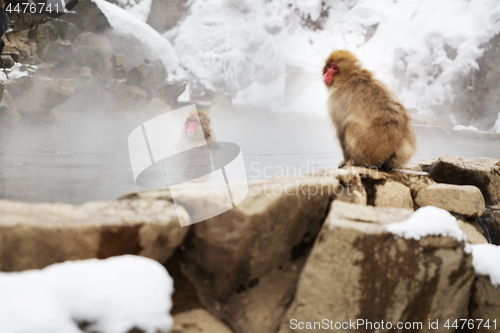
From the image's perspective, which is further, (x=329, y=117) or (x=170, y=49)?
(x=170, y=49)

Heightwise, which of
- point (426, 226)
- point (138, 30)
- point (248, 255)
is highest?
point (426, 226)

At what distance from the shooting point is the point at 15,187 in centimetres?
150

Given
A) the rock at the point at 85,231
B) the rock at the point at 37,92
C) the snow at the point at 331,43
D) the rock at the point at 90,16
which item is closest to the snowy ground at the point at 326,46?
the snow at the point at 331,43

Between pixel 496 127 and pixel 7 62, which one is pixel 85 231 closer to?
pixel 7 62

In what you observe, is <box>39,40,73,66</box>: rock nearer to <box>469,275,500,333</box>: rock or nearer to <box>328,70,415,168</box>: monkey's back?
<box>328,70,415,168</box>: monkey's back

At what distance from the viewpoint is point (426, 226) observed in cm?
85

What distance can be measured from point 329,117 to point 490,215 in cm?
96

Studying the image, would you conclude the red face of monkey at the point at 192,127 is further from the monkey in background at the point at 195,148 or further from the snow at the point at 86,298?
the snow at the point at 86,298

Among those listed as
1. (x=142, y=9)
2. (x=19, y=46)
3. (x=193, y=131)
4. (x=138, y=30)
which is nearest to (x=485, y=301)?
(x=193, y=131)

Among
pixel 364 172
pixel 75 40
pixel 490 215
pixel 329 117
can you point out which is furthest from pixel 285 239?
pixel 75 40

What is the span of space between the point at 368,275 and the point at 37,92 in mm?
5477

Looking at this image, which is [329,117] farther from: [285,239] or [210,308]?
[210,308]

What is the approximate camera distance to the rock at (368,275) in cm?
82

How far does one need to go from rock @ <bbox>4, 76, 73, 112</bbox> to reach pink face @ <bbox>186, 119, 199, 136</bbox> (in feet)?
10.6
